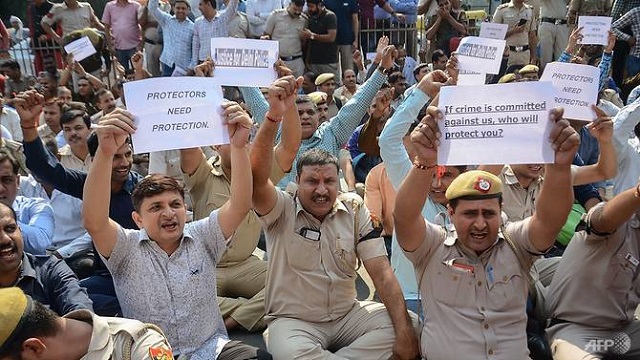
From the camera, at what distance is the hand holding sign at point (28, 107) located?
11.8 ft

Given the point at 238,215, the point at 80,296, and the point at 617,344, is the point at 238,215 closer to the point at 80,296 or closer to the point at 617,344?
the point at 80,296

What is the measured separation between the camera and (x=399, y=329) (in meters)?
3.59

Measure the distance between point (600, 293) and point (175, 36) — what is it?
7.70 meters

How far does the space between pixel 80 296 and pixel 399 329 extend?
1.70 meters

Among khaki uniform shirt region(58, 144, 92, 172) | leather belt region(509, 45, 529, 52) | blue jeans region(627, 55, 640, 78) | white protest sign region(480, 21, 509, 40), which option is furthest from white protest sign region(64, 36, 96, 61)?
blue jeans region(627, 55, 640, 78)

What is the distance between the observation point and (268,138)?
352 centimetres

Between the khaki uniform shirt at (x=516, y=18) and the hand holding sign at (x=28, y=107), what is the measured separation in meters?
8.50

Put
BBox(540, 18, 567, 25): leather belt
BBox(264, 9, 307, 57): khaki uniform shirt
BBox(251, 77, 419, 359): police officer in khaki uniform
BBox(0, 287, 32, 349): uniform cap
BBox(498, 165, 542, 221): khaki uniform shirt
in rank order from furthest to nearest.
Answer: BBox(540, 18, 567, 25): leather belt < BBox(264, 9, 307, 57): khaki uniform shirt < BBox(498, 165, 542, 221): khaki uniform shirt < BBox(251, 77, 419, 359): police officer in khaki uniform < BBox(0, 287, 32, 349): uniform cap

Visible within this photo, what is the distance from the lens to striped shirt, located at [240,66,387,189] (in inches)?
198

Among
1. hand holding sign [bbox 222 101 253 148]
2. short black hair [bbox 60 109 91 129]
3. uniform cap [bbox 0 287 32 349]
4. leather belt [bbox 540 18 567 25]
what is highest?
hand holding sign [bbox 222 101 253 148]

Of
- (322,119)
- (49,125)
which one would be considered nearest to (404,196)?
(322,119)

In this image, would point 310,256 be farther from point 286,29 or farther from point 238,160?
point 286,29

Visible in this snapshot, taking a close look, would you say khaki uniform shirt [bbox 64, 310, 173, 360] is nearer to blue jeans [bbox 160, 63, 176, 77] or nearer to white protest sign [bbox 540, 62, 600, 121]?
white protest sign [bbox 540, 62, 600, 121]

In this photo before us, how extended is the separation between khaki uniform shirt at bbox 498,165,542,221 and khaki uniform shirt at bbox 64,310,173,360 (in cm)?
270
